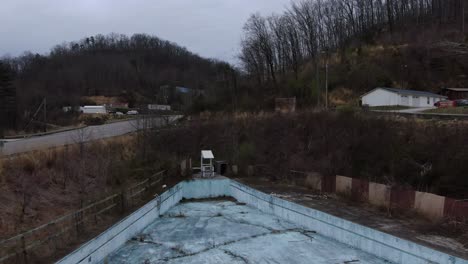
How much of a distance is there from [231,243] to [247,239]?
0.59m

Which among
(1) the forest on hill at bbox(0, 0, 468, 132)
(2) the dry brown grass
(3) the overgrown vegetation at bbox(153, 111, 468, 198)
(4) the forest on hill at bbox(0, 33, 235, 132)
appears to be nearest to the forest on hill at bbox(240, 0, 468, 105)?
(1) the forest on hill at bbox(0, 0, 468, 132)

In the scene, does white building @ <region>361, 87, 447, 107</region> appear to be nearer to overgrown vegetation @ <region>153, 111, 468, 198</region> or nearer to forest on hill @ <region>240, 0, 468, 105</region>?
forest on hill @ <region>240, 0, 468, 105</region>

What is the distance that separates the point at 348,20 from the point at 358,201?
62745 millimetres

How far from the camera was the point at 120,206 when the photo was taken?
13.3 meters

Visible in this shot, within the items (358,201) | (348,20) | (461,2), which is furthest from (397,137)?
(461,2)

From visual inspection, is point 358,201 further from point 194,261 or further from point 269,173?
point 269,173

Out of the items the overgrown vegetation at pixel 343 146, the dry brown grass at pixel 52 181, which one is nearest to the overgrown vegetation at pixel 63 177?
the dry brown grass at pixel 52 181

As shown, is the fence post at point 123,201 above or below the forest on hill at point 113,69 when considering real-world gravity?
below

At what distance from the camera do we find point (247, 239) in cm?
1170

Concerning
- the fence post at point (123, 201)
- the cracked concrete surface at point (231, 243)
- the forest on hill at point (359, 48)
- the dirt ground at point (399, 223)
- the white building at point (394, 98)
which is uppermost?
the forest on hill at point (359, 48)

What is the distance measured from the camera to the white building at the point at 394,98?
41.3m

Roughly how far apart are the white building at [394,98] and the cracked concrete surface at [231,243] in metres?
31.5

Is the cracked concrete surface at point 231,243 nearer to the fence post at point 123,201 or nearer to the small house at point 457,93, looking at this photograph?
the fence post at point 123,201

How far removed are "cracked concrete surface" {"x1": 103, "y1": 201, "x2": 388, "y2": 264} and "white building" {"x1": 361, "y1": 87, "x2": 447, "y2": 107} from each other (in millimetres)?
31480
